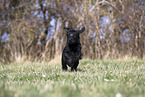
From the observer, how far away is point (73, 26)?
8.89 meters

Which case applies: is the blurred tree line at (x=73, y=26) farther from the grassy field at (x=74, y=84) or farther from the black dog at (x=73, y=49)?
the black dog at (x=73, y=49)

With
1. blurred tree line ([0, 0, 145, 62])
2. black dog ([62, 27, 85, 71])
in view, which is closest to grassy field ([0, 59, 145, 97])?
black dog ([62, 27, 85, 71])

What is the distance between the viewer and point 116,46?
8.16 meters

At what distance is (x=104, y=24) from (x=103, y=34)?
1.53ft

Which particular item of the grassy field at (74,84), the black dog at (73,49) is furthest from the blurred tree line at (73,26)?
the black dog at (73,49)

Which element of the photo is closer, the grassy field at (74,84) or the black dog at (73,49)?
the grassy field at (74,84)

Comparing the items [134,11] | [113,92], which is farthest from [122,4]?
[113,92]

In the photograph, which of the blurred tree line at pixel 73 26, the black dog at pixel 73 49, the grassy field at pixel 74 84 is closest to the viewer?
the grassy field at pixel 74 84

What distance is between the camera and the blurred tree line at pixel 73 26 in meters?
7.85

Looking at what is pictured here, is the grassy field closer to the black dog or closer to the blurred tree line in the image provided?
the black dog

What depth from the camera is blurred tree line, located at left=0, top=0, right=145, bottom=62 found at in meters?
7.85

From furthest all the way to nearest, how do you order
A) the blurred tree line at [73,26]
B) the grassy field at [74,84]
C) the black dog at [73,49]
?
the blurred tree line at [73,26]
the black dog at [73,49]
the grassy field at [74,84]

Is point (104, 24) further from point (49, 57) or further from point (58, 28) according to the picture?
point (49, 57)

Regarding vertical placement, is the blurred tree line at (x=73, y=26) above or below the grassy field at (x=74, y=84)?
above
